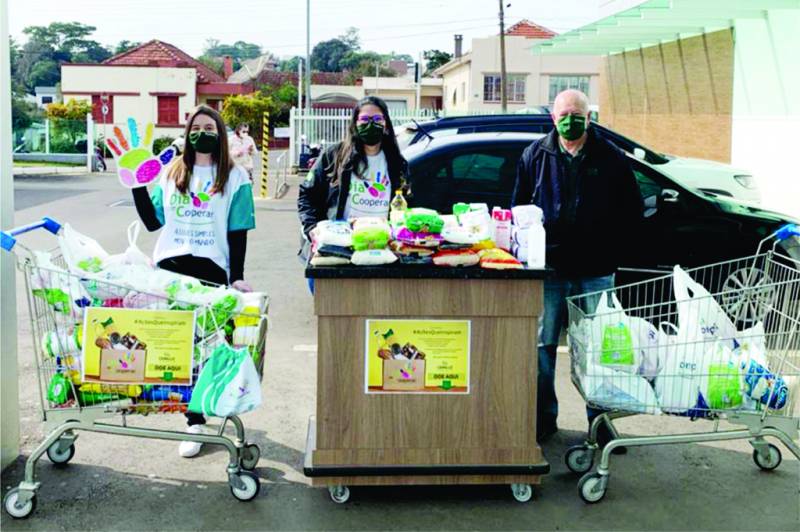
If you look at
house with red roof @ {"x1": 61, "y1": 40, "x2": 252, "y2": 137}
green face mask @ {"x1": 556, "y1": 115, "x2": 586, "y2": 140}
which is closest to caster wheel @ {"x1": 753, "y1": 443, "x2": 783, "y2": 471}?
green face mask @ {"x1": 556, "y1": 115, "x2": 586, "y2": 140}

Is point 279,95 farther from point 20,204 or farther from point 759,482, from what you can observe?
point 759,482

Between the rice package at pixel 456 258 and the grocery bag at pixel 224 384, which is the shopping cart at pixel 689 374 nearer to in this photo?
the rice package at pixel 456 258

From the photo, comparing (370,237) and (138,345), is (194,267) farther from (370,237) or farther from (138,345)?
(370,237)

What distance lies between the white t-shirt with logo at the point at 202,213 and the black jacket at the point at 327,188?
0.48 meters

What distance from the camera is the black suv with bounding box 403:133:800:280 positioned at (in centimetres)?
802

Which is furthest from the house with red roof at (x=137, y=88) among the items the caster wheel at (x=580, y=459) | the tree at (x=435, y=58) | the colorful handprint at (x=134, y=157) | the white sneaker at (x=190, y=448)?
the caster wheel at (x=580, y=459)

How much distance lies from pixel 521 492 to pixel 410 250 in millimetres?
1322

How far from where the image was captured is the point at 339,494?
14.7 ft

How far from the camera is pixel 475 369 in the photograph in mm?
4336

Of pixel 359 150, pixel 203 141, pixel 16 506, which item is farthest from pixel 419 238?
pixel 16 506

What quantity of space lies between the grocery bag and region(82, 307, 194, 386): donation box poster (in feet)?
0.32

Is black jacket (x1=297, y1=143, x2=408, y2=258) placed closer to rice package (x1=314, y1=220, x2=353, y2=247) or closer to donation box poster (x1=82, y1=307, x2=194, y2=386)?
rice package (x1=314, y1=220, x2=353, y2=247)

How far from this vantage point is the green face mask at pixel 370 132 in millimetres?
5277

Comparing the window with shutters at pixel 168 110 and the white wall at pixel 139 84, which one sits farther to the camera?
the window with shutters at pixel 168 110
